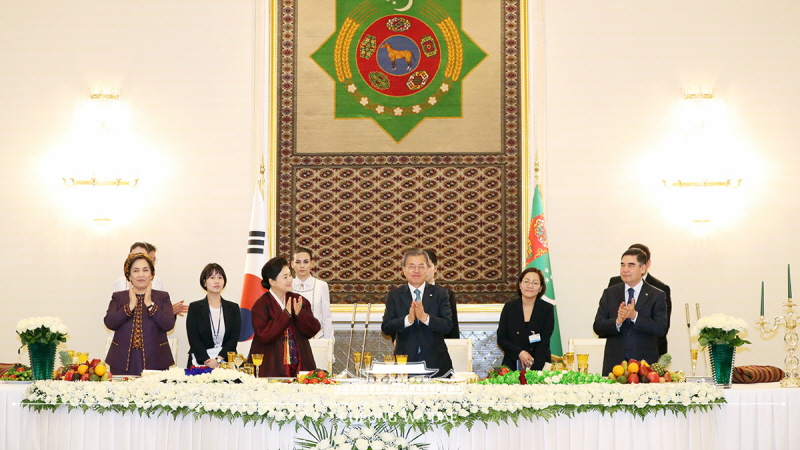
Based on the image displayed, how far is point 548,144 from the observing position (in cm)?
776

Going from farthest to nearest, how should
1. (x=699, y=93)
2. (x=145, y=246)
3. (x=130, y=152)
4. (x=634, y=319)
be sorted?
(x=130, y=152) → (x=699, y=93) → (x=145, y=246) → (x=634, y=319)

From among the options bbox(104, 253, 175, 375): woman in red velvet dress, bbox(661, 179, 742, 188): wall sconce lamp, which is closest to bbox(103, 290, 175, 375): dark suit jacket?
bbox(104, 253, 175, 375): woman in red velvet dress

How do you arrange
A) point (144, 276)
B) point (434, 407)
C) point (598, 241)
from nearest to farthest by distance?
1. point (434, 407)
2. point (144, 276)
3. point (598, 241)

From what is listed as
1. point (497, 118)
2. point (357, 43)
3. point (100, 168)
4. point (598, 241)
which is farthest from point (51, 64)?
point (598, 241)

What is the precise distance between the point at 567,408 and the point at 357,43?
4.73m

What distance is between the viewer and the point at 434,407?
4.08 m

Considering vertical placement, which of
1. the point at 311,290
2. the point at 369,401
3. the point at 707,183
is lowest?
the point at 369,401

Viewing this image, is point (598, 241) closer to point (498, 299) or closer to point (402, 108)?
point (498, 299)

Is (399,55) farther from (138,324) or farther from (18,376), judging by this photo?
(18,376)

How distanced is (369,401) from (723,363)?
1.94 m

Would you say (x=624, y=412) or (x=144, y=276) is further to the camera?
(x=144, y=276)

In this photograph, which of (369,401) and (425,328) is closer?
(369,401)

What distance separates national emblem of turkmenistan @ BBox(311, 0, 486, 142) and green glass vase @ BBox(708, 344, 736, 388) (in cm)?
391

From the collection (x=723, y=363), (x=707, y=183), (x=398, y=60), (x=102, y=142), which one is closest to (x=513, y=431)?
(x=723, y=363)
